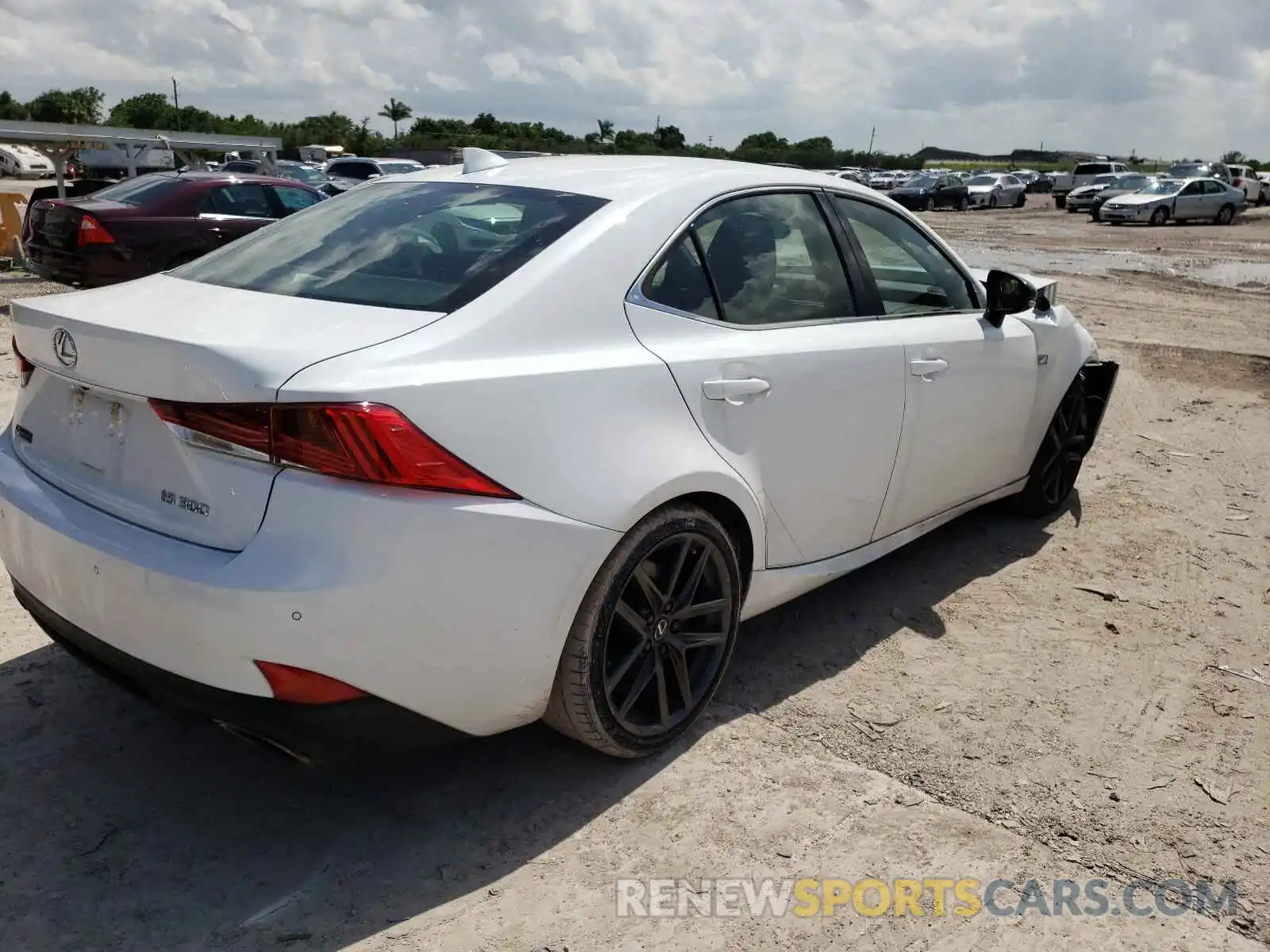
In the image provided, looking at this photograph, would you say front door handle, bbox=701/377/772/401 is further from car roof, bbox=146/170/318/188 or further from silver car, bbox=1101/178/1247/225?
silver car, bbox=1101/178/1247/225

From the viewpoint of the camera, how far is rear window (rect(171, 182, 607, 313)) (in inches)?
106

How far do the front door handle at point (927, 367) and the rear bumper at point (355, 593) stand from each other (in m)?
1.62

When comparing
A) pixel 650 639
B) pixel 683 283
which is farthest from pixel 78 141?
pixel 650 639

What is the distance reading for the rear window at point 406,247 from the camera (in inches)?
106

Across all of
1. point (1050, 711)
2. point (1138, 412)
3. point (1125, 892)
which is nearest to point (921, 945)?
point (1125, 892)

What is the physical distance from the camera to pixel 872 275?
12.3 feet

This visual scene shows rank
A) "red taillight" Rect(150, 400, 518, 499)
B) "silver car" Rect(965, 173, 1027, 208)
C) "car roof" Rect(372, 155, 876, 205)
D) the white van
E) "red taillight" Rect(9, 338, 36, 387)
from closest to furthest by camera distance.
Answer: "red taillight" Rect(150, 400, 518, 499) < "red taillight" Rect(9, 338, 36, 387) < "car roof" Rect(372, 155, 876, 205) < "silver car" Rect(965, 173, 1027, 208) < the white van

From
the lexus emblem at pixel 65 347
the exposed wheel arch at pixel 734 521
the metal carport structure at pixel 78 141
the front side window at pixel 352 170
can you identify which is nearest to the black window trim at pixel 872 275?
the exposed wheel arch at pixel 734 521

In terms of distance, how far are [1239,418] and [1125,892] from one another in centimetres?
597

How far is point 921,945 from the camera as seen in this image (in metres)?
2.40

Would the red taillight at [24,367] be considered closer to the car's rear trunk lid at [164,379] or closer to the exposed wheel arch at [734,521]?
the car's rear trunk lid at [164,379]

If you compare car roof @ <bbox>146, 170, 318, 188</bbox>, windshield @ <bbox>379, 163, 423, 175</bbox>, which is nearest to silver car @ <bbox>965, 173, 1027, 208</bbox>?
windshield @ <bbox>379, 163, 423, 175</bbox>

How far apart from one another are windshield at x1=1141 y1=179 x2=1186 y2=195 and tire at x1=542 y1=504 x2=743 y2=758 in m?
34.1

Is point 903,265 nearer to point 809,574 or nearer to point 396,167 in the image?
point 809,574
